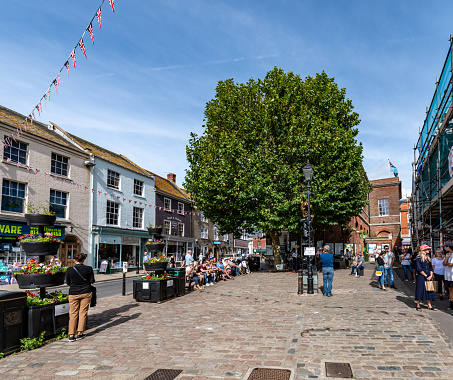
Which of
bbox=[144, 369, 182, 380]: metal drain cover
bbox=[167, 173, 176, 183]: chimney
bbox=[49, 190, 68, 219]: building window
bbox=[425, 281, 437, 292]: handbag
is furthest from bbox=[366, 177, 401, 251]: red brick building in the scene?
bbox=[144, 369, 182, 380]: metal drain cover

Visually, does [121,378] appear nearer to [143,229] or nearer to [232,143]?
[232,143]

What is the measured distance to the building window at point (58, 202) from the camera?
76.3 feet

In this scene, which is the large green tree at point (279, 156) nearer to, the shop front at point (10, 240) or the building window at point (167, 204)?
the building window at point (167, 204)

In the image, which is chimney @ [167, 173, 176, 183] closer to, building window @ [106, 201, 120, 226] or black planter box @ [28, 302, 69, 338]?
building window @ [106, 201, 120, 226]

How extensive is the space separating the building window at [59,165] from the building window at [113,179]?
3.98 metres

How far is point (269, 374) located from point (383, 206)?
55.5m

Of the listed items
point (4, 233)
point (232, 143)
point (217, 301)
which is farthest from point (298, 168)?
point (4, 233)

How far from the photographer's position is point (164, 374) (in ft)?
17.2

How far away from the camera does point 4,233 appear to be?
1988cm

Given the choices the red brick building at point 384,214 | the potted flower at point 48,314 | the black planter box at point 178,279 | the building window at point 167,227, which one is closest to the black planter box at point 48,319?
the potted flower at point 48,314

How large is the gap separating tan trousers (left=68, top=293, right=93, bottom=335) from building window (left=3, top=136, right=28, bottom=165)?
1620 centimetres

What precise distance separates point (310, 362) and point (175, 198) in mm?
32349

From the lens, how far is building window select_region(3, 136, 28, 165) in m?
20.6

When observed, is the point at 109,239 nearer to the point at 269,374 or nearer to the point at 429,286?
the point at 429,286
